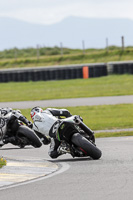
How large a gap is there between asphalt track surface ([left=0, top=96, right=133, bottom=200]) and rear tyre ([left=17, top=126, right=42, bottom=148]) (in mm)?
460

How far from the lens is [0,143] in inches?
554

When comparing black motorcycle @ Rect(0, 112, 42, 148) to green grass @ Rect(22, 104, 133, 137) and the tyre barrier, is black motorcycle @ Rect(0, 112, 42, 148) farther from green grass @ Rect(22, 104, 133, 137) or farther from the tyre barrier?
the tyre barrier

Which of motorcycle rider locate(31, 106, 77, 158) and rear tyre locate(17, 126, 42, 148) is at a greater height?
motorcycle rider locate(31, 106, 77, 158)

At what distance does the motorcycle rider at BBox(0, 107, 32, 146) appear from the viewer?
1380 centimetres

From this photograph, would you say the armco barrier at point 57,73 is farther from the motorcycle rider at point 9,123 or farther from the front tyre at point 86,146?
the front tyre at point 86,146

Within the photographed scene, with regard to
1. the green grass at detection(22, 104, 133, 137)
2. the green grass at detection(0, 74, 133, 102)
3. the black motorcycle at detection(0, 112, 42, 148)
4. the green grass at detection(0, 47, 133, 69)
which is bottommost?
the green grass at detection(0, 47, 133, 69)

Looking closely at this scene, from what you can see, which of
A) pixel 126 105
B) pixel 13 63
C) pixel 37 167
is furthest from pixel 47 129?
pixel 13 63

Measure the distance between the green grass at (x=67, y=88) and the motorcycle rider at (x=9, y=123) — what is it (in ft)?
51.9

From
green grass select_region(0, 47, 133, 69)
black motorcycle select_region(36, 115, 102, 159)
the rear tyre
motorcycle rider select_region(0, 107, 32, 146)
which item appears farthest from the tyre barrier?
black motorcycle select_region(36, 115, 102, 159)

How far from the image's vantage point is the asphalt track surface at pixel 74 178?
827cm

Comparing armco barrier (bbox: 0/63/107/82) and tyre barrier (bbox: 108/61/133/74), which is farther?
armco barrier (bbox: 0/63/107/82)

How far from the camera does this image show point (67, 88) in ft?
116

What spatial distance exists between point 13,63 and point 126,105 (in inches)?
1319

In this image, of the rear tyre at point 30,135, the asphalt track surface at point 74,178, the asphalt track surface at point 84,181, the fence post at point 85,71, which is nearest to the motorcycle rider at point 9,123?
the rear tyre at point 30,135
